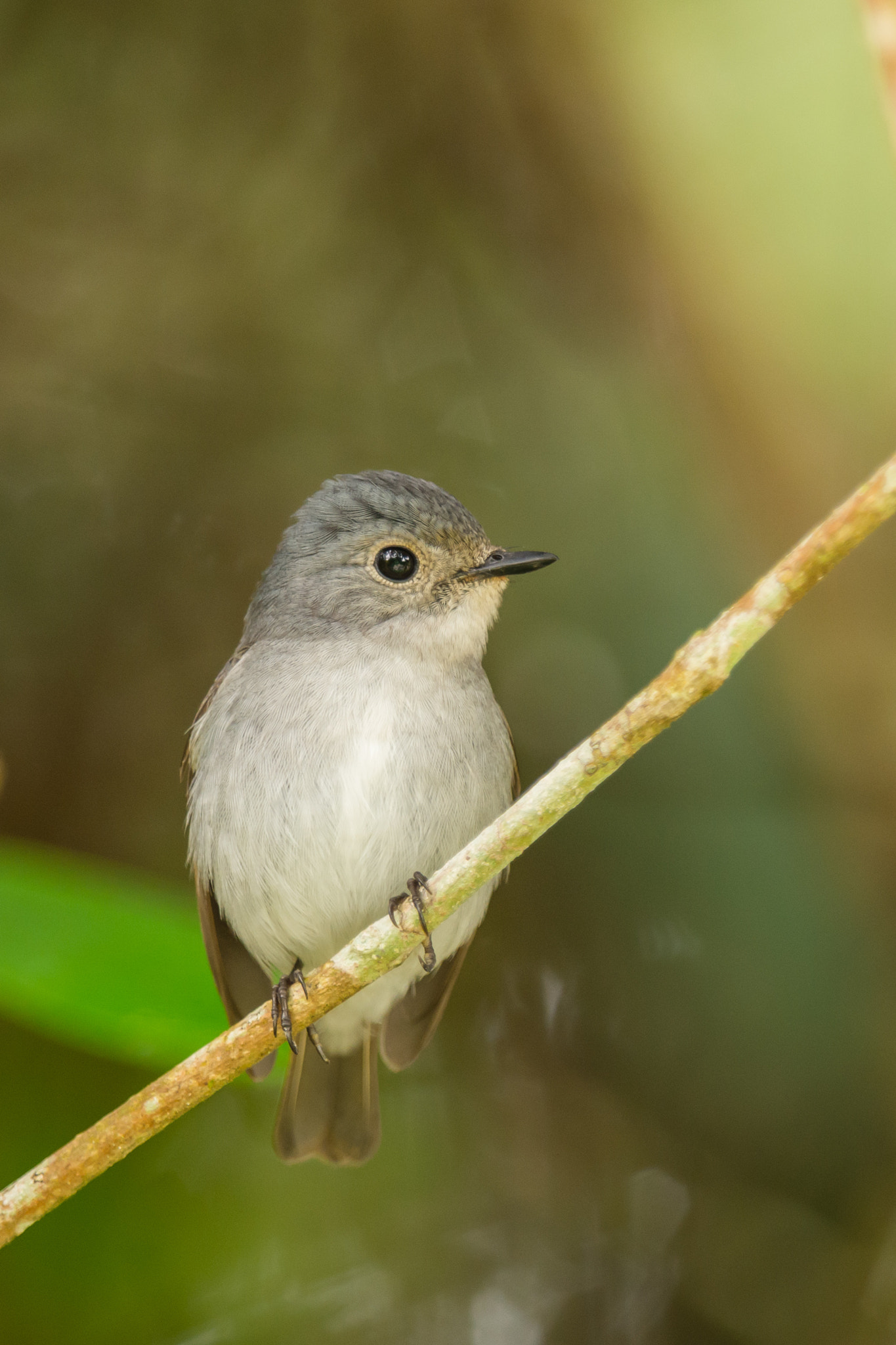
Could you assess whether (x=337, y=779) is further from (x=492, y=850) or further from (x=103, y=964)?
(x=492, y=850)

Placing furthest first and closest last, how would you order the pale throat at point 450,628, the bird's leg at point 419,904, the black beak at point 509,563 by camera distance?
the pale throat at point 450,628
the black beak at point 509,563
the bird's leg at point 419,904

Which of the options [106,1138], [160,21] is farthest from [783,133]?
[106,1138]

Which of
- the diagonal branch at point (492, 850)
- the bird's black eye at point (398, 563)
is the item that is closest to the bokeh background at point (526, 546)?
the bird's black eye at point (398, 563)

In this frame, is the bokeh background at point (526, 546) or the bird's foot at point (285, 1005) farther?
the bokeh background at point (526, 546)

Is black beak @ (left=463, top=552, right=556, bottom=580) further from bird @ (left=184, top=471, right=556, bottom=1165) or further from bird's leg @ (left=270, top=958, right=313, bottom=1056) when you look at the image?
bird's leg @ (left=270, top=958, right=313, bottom=1056)

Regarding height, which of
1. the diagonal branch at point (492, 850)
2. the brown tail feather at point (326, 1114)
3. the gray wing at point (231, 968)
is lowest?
the brown tail feather at point (326, 1114)

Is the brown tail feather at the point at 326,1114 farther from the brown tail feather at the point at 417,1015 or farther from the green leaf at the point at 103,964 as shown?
the green leaf at the point at 103,964

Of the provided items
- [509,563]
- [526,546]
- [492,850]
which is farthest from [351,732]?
[526,546]

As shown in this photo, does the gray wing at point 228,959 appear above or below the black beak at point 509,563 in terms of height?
below
